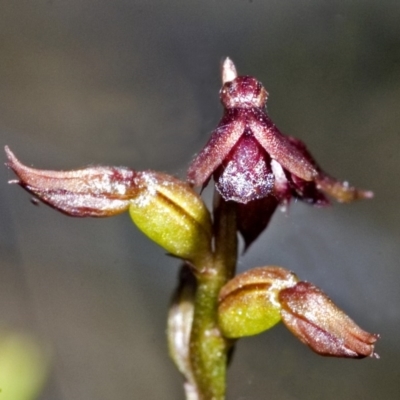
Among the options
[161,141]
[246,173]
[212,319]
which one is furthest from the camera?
[161,141]

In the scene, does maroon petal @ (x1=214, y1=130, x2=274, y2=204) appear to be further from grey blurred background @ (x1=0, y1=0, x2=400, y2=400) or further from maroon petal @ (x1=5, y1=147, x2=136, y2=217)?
grey blurred background @ (x1=0, y1=0, x2=400, y2=400)

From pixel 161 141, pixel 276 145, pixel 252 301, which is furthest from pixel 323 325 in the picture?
pixel 161 141

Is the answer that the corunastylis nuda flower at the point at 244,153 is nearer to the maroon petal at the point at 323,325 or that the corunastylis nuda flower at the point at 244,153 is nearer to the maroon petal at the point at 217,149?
the maroon petal at the point at 217,149

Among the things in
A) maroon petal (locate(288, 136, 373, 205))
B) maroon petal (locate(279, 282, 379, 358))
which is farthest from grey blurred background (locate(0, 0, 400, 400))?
maroon petal (locate(279, 282, 379, 358))

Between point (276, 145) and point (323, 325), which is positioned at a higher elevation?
point (276, 145)

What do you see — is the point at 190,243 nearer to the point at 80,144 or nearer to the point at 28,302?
the point at 28,302

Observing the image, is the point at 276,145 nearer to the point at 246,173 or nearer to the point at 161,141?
the point at 246,173
